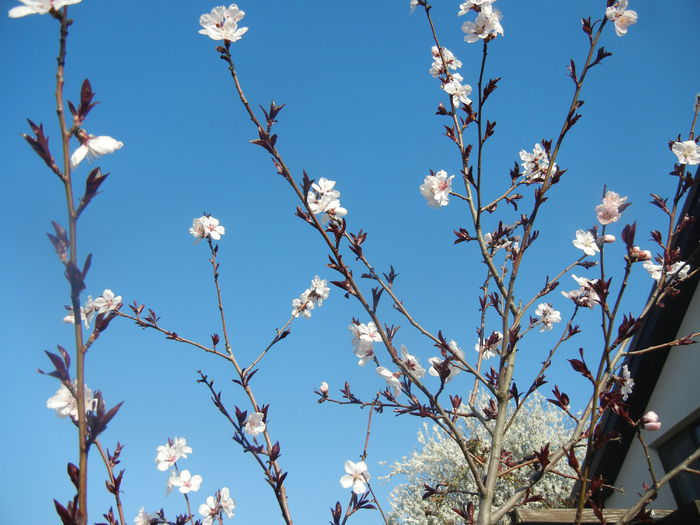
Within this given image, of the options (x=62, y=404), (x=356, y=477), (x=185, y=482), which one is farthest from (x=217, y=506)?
(x=62, y=404)

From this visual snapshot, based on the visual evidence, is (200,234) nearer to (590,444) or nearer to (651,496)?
(590,444)

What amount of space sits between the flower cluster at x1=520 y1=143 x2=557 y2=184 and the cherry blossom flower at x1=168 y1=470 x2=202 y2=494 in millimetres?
2619

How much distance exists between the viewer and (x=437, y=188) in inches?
105

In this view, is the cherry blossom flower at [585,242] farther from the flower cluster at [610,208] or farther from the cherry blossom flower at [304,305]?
the cherry blossom flower at [304,305]

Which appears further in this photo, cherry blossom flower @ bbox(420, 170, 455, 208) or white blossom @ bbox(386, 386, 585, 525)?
white blossom @ bbox(386, 386, 585, 525)

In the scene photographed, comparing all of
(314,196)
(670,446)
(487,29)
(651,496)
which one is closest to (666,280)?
(651,496)

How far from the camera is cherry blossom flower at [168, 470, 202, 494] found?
2318 millimetres

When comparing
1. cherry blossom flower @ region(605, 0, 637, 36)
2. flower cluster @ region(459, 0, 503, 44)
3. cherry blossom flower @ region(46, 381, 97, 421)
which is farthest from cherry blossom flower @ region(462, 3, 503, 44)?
cherry blossom flower @ region(46, 381, 97, 421)

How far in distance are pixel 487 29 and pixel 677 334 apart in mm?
3835

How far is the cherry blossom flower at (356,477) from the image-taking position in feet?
7.58

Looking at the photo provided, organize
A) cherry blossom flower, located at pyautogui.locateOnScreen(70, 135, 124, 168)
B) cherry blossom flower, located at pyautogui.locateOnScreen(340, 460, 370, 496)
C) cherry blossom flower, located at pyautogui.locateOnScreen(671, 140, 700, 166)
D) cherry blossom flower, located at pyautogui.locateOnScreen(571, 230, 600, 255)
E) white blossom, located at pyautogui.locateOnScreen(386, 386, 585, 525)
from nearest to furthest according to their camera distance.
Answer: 1. cherry blossom flower, located at pyautogui.locateOnScreen(70, 135, 124, 168)
2. cherry blossom flower, located at pyautogui.locateOnScreen(340, 460, 370, 496)
3. cherry blossom flower, located at pyautogui.locateOnScreen(571, 230, 600, 255)
4. cherry blossom flower, located at pyautogui.locateOnScreen(671, 140, 700, 166)
5. white blossom, located at pyautogui.locateOnScreen(386, 386, 585, 525)

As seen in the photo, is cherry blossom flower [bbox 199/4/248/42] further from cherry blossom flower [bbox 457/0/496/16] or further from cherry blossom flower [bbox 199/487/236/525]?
cherry blossom flower [bbox 199/487/236/525]

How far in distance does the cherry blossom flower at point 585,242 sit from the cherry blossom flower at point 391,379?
1.30m

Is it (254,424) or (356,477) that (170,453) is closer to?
(254,424)
